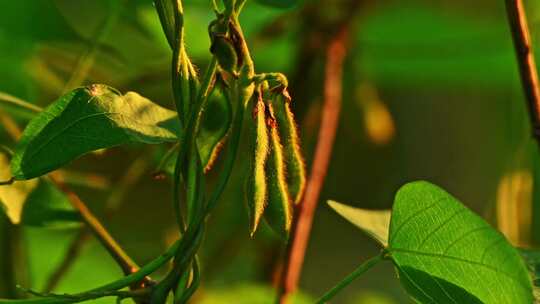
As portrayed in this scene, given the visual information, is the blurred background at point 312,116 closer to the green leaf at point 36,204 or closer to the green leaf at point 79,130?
the green leaf at point 36,204

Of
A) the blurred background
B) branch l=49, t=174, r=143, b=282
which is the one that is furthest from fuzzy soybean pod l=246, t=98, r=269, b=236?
the blurred background

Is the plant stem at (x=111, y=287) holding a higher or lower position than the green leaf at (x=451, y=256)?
higher

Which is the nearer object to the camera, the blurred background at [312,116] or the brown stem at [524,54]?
the brown stem at [524,54]

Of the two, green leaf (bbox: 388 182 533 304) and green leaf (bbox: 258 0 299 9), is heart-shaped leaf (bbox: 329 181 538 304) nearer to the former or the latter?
green leaf (bbox: 388 182 533 304)

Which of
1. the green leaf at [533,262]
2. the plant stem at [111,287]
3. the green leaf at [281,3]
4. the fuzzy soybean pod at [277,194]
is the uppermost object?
the green leaf at [281,3]

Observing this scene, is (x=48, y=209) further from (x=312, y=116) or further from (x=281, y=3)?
(x=312, y=116)

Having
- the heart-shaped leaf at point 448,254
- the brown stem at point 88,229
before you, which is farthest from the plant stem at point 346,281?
the brown stem at point 88,229

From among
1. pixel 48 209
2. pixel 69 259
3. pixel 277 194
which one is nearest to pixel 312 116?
pixel 69 259

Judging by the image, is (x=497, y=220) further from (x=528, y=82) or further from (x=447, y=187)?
(x=447, y=187)
